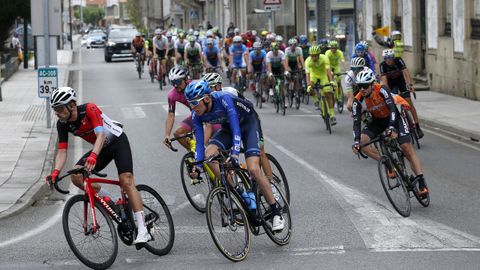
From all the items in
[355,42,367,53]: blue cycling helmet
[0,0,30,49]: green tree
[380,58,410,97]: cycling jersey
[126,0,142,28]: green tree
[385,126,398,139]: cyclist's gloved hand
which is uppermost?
[126,0,142,28]: green tree

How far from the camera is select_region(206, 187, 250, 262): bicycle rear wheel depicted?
936cm

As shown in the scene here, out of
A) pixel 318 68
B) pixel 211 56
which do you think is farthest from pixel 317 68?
pixel 211 56

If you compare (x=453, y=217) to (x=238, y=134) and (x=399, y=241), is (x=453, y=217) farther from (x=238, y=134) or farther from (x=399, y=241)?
(x=238, y=134)

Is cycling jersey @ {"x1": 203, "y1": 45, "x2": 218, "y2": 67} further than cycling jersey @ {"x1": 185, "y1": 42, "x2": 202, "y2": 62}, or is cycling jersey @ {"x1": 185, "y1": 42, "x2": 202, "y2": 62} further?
Answer: cycling jersey @ {"x1": 185, "y1": 42, "x2": 202, "y2": 62}

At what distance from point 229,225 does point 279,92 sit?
16.4 meters

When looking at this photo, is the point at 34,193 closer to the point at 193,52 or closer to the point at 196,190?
the point at 196,190

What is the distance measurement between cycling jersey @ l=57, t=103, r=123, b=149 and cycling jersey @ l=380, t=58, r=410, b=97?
9493 millimetres

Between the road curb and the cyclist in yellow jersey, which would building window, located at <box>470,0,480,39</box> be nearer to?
the cyclist in yellow jersey

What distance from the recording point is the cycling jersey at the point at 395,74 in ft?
60.5

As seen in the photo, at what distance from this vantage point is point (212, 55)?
103 ft

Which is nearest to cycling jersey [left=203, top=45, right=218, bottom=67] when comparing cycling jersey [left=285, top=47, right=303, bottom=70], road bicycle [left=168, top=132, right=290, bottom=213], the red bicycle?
cycling jersey [left=285, top=47, right=303, bottom=70]

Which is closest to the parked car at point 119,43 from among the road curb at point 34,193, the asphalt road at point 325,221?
the asphalt road at point 325,221

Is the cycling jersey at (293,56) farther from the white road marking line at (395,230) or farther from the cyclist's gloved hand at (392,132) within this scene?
the cyclist's gloved hand at (392,132)

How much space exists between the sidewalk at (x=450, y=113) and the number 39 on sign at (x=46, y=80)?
775cm
